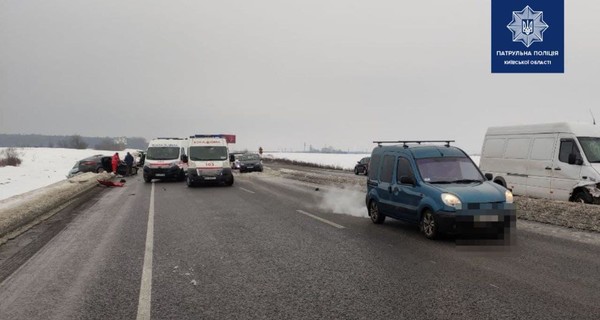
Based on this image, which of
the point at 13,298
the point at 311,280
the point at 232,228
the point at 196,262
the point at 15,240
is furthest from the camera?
the point at 232,228

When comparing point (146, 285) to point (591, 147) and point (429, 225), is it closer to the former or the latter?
point (429, 225)

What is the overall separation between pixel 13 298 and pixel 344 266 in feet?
13.1

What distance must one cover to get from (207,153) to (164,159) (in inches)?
168

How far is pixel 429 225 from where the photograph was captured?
8055mm

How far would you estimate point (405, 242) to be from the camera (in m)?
7.84

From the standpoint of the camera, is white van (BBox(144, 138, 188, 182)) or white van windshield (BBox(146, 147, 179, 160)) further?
white van windshield (BBox(146, 147, 179, 160))

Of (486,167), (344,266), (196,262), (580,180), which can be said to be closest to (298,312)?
(344,266)

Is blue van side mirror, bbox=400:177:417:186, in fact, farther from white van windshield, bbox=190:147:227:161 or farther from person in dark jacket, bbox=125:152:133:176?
person in dark jacket, bbox=125:152:133:176

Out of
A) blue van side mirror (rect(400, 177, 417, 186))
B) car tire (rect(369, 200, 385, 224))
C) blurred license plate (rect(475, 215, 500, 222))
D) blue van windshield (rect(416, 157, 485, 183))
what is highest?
blue van windshield (rect(416, 157, 485, 183))

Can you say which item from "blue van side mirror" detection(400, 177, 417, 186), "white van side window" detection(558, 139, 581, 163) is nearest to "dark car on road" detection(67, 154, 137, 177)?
"blue van side mirror" detection(400, 177, 417, 186)

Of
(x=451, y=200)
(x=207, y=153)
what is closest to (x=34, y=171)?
(x=207, y=153)

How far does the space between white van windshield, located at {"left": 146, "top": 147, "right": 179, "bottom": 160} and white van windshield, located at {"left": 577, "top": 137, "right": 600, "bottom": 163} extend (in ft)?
65.8

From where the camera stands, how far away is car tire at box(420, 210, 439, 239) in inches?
308

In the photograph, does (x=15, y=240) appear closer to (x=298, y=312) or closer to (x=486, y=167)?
(x=298, y=312)
